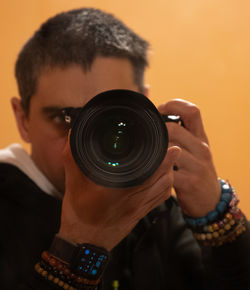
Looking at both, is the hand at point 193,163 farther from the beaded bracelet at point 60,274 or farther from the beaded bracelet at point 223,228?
the beaded bracelet at point 60,274

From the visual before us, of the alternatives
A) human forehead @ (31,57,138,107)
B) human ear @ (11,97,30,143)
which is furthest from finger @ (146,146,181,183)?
human ear @ (11,97,30,143)

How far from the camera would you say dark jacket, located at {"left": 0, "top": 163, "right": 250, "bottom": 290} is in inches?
22.8

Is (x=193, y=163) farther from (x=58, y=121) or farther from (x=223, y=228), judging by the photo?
(x=58, y=121)

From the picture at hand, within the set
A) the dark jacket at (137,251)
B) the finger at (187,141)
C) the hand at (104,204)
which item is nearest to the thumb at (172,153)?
the hand at (104,204)

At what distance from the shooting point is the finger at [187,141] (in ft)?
1.82

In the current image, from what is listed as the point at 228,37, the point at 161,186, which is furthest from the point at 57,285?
the point at 228,37

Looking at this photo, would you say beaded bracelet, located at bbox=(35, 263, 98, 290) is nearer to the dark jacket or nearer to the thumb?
the dark jacket

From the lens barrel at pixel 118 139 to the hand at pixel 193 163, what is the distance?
5.2 inches

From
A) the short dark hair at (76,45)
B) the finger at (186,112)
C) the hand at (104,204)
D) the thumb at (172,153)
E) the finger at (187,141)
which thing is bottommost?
the hand at (104,204)

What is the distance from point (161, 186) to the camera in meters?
0.45

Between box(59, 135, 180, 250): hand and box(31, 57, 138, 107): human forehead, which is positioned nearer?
box(59, 135, 180, 250): hand

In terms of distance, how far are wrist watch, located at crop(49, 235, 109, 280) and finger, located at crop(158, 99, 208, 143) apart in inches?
10.6

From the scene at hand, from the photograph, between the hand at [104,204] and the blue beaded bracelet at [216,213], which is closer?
the hand at [104,204]

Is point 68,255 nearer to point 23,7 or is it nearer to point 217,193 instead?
point 217,193
